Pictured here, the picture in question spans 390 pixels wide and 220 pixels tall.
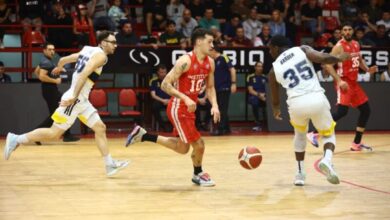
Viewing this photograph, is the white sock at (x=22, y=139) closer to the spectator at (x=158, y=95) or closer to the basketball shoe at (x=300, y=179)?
the basketball shoe at (x=300, y=179)

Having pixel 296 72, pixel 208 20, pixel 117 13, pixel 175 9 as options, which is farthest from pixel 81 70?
pixel 175 9

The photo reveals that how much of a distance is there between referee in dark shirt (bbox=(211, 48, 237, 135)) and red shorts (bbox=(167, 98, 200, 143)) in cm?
768

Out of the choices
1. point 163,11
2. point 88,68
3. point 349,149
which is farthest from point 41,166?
point 163,11

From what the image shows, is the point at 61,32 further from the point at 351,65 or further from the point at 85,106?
the point at 85,106

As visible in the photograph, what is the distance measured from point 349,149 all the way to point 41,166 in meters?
5.99

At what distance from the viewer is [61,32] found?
63.5ft

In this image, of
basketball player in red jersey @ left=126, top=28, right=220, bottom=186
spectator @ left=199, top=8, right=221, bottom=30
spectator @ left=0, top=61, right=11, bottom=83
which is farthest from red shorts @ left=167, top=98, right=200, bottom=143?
spectator @ left=199, top=8, right=221, bottom=30

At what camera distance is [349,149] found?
15641mm

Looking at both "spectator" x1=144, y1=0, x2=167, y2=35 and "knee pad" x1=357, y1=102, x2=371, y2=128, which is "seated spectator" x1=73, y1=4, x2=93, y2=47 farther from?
"knee pad" x1=357, y1=102, x2=371, y2=128

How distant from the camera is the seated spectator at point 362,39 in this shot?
21.2 meters

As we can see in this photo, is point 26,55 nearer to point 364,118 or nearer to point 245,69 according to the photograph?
point 245,69

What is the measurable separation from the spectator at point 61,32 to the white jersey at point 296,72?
32.6ft

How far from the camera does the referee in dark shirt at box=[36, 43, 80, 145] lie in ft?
54.4

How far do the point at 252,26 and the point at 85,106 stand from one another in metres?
10.2
